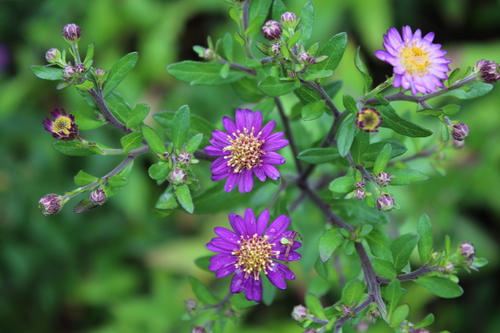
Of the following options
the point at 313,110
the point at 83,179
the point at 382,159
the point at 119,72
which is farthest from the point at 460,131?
the point at 83,179

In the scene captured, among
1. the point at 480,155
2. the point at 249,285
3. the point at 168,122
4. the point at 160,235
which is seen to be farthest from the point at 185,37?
the point at 249,285

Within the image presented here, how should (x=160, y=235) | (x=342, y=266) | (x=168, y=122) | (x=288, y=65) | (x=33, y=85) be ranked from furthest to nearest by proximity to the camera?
(x=33, y=85) → (x=160, y=235) → (x=342, y=266) → (x=168, y=122) → (x=288, y=65)

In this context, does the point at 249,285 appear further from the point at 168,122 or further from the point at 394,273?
the point at 168,122

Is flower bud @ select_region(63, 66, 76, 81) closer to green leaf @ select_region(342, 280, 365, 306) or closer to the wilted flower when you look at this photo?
Answer: the wilted flower

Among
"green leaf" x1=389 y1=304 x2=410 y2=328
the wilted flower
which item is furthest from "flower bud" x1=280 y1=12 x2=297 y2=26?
"green leaf" x1=389 y1=304 x2=410 y2=328

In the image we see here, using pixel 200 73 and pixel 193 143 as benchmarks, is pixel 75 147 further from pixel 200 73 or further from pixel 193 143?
pixel 200 73

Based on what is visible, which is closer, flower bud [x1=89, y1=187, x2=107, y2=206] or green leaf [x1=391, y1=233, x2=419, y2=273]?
flower bud [x1=89, y1=187, x2=107, y2=206]

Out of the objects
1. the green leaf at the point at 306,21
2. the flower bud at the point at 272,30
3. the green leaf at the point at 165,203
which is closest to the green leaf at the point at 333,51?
the green leaf at the point at 306,21

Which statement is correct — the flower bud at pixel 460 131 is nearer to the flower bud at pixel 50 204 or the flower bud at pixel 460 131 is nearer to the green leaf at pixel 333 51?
the green leaf at pixel 333 51
